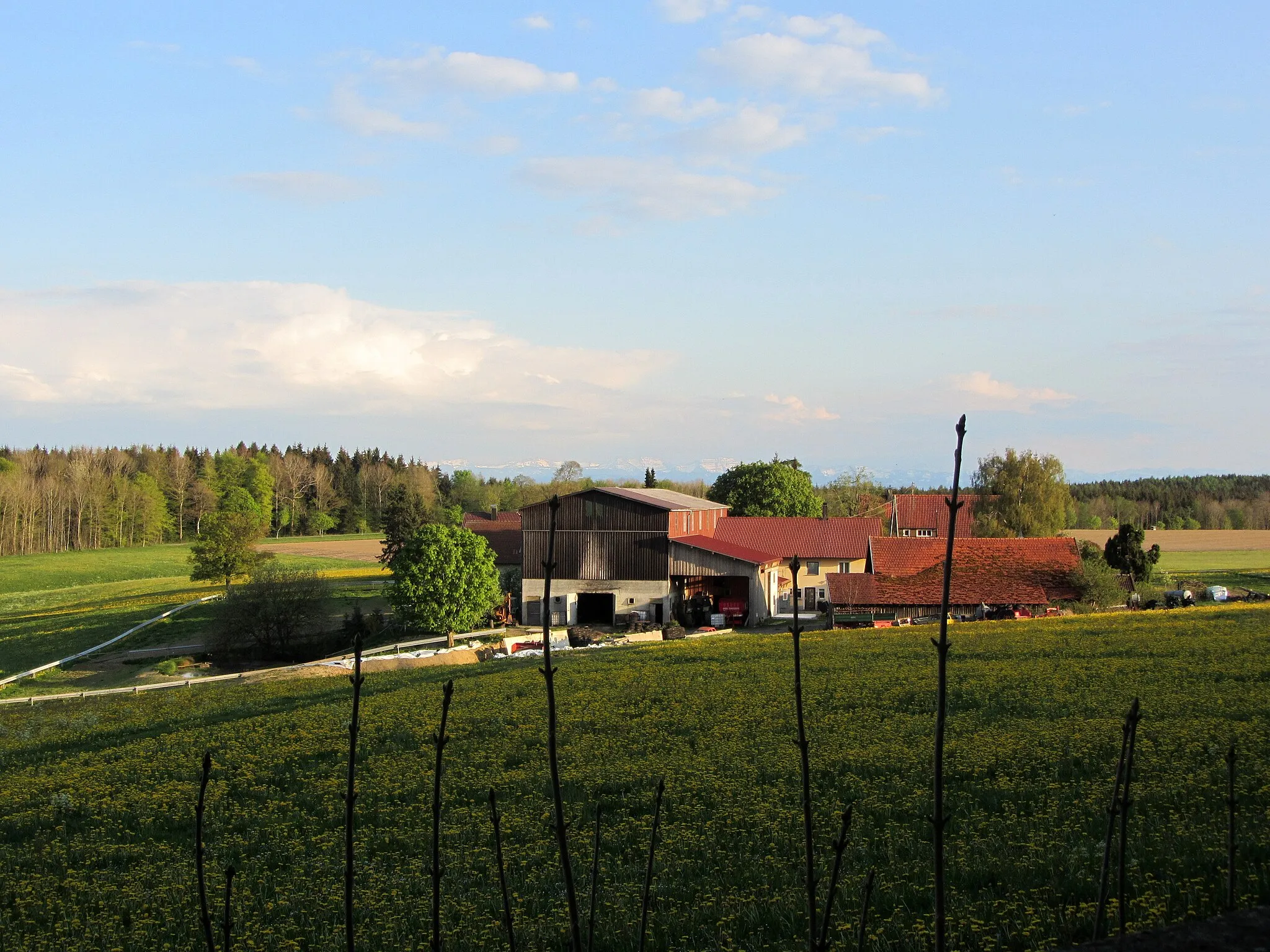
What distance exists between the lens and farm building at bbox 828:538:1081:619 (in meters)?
44.4

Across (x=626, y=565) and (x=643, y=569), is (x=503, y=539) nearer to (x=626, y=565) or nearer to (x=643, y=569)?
(x=626, y=565)

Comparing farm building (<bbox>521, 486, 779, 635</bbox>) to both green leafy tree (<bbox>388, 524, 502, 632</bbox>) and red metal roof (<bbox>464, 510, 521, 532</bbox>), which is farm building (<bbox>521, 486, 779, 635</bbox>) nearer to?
green leafy tree (<bbox>388, 524, 502, 632</bbox>)

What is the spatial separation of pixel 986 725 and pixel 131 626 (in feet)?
188

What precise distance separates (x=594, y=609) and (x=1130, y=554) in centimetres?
2952

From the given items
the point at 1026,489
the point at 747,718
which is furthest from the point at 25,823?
the point at 1026,489

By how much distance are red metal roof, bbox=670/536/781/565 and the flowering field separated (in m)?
23.1

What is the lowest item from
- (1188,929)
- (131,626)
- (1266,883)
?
(131,626)

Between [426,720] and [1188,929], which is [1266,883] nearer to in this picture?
[1188,929]

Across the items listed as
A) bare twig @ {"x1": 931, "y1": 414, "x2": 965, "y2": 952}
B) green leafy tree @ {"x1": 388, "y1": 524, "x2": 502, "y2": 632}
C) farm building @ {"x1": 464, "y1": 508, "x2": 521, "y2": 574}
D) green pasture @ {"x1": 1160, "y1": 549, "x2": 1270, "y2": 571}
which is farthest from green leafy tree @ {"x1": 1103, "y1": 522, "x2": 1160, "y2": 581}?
bare twig @ {"x1": 931, "y1": 414, "x2": 965, "y2": 952}

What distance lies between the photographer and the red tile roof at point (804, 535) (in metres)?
57.8

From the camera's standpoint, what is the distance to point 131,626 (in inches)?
2383

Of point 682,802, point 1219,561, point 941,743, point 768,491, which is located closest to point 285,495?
point 768,491

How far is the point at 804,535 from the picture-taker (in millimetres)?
60031

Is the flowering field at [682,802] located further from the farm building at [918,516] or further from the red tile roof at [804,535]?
the farm building at [918,516]
